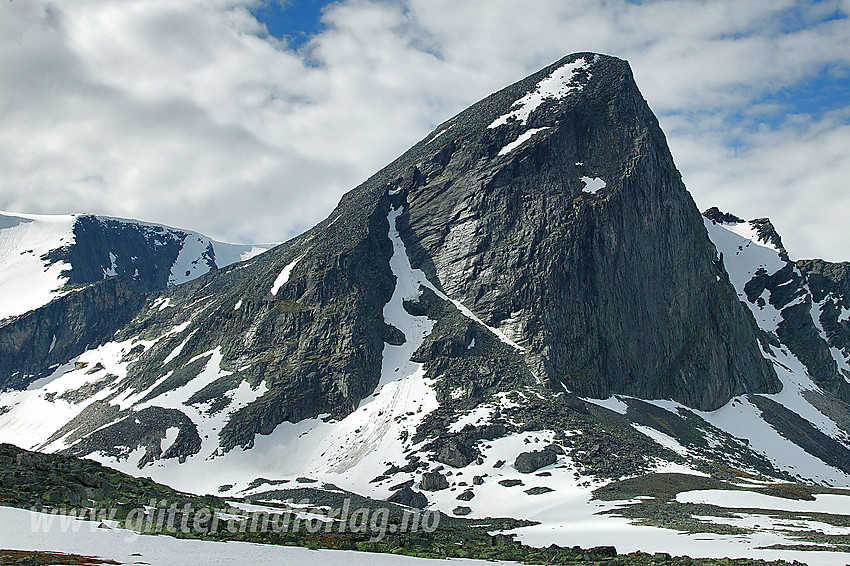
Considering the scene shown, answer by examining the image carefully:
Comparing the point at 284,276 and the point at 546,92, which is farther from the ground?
the point at 546,92

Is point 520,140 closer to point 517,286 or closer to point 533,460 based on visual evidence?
point 517,286

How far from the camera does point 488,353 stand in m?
99.2

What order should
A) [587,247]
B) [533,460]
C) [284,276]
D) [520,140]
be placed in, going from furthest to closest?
[520,140]
[284,276]
[587,247]
[533,460]

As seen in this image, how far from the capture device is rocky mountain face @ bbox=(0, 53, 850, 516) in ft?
270

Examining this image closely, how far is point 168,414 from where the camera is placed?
94.7 metres

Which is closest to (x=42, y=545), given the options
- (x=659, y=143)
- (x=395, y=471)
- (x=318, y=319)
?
(x=395, y=471)

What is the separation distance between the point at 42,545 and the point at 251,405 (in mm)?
76858

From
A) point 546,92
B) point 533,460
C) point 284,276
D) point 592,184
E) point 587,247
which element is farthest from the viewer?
point 546,92

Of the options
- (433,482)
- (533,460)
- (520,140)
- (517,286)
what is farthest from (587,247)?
(433,482)

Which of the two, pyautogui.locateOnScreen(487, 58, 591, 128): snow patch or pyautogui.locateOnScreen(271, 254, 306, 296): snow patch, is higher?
pyautogui.locateOnScreen(487, 58, 591, 128): snow patch

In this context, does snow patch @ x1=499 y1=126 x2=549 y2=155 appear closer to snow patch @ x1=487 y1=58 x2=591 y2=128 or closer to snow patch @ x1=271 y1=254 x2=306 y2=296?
snow patch @ x1=487 y1=58 x2=591 y2=128

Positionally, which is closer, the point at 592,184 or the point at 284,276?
the point at 592,184

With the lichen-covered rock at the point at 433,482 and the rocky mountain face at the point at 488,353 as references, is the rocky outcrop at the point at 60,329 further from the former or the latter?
the lichen-covered rock at the point at 433,482

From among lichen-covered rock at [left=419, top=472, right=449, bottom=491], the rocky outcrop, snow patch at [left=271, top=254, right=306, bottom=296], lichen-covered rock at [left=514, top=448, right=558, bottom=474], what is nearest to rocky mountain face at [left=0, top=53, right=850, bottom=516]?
lichen-covered rock at [left=419, top=472, right=449, bottom=491]
